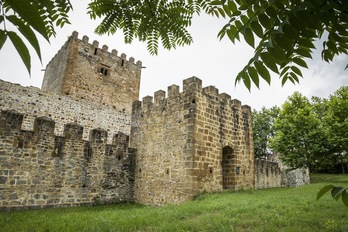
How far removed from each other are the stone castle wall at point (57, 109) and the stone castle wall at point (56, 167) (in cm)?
642

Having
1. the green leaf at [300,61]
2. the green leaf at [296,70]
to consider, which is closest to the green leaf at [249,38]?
the green leaf at [300,61]

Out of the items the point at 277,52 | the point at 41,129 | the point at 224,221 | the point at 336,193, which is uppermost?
the point at 41,129

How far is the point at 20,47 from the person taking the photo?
2.89ft

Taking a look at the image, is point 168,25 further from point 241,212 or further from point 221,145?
point 221,145

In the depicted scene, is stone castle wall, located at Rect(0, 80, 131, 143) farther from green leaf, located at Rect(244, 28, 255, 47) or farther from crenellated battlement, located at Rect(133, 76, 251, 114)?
green leaf, located at Rect(244, 28, 255, 47)

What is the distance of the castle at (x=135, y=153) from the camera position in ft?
31.5

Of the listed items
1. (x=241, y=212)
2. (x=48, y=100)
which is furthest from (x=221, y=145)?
(x=48, y=100)

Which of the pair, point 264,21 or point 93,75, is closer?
point 264,21

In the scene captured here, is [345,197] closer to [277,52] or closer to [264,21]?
[277,52]

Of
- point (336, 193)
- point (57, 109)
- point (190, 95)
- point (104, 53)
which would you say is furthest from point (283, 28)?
point (104, 53)

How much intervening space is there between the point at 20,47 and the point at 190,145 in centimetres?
986

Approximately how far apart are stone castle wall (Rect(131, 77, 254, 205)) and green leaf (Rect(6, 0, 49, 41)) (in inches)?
384

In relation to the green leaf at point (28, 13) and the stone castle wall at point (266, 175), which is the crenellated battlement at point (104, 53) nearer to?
the stone castle wall at point (266, 175)

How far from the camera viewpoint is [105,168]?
479 inches
